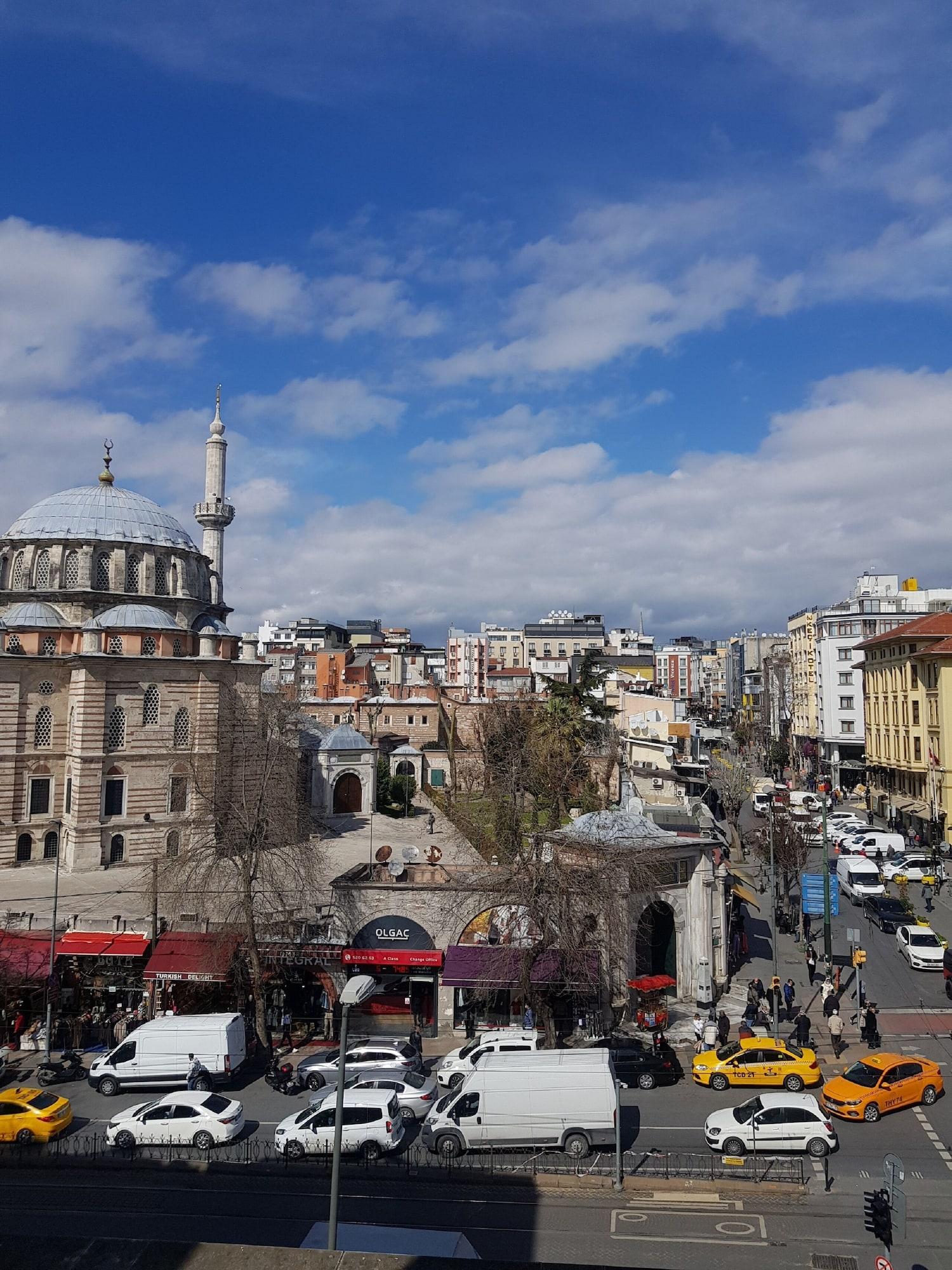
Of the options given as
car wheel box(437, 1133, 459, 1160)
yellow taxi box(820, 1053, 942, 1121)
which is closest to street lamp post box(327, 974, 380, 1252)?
car wheel box(437, 1133, 459, 1160)

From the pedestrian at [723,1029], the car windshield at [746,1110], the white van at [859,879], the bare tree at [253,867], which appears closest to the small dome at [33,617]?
the bare tree at [253,867]

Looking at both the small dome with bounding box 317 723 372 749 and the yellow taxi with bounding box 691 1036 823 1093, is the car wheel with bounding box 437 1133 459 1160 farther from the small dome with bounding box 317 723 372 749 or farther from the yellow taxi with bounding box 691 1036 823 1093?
the small dome with bounding box 317 723 372 749

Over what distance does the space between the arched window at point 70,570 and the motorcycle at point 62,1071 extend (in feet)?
90.9

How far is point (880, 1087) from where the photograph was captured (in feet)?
62.3

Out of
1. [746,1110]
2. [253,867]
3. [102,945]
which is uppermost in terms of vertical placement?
[253,867]

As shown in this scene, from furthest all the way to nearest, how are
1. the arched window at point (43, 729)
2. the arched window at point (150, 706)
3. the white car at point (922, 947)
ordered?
the arched window at point (150, 706) → the arched window at point (43, 729) → the white car at point (922, 947)

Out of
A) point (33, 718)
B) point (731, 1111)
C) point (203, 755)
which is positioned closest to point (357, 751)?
point (203, 755)

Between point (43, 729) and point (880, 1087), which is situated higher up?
point (43, 729)

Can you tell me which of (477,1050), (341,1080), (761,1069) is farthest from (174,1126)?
(761,1069)

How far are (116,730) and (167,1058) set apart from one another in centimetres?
2265

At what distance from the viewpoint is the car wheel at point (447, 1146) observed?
1741cm

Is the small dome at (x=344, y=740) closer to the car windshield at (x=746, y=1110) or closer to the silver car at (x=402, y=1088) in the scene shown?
the silver car at (x=402, y=1088)

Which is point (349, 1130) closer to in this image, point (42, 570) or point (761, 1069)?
point (761, 1069)

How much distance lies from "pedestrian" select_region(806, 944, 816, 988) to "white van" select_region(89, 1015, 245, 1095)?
17793mm
